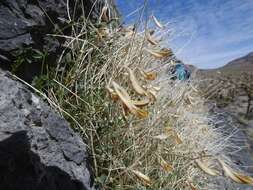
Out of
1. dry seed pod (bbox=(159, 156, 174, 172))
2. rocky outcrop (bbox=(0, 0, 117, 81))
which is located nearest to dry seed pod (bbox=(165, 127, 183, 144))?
dry seed pod (bbox=(159, 156, 174, 172))

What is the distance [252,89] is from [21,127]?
17.4 meters

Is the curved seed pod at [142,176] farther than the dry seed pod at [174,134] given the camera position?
No

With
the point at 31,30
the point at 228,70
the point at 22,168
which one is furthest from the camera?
the point at 228,70

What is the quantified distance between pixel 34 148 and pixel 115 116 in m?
0.67

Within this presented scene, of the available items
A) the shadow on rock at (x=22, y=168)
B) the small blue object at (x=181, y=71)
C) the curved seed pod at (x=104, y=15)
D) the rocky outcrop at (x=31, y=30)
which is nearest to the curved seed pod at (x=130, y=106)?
the shadow on rock at (x=22, y=168)

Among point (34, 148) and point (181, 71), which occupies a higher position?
point (181, 71)

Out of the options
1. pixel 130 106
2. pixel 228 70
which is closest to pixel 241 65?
pixel 228 70

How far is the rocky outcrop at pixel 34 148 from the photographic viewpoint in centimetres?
157

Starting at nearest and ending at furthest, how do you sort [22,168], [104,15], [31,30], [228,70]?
[22,168] < [31,30] < [104,15] < [228,70]

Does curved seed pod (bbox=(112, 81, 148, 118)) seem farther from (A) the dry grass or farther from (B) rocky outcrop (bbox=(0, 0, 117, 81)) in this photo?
(B) rocky outcrop (bbox=(0, 0, 117, 81))

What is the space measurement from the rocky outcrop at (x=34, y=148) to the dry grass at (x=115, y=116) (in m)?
0.21

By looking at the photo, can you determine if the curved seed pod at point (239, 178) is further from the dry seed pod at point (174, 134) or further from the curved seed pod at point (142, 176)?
the dry seed pod at point (174, 134)

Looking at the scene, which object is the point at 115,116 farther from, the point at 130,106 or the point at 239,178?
the point at 239,178

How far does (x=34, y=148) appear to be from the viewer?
65.7 inches
